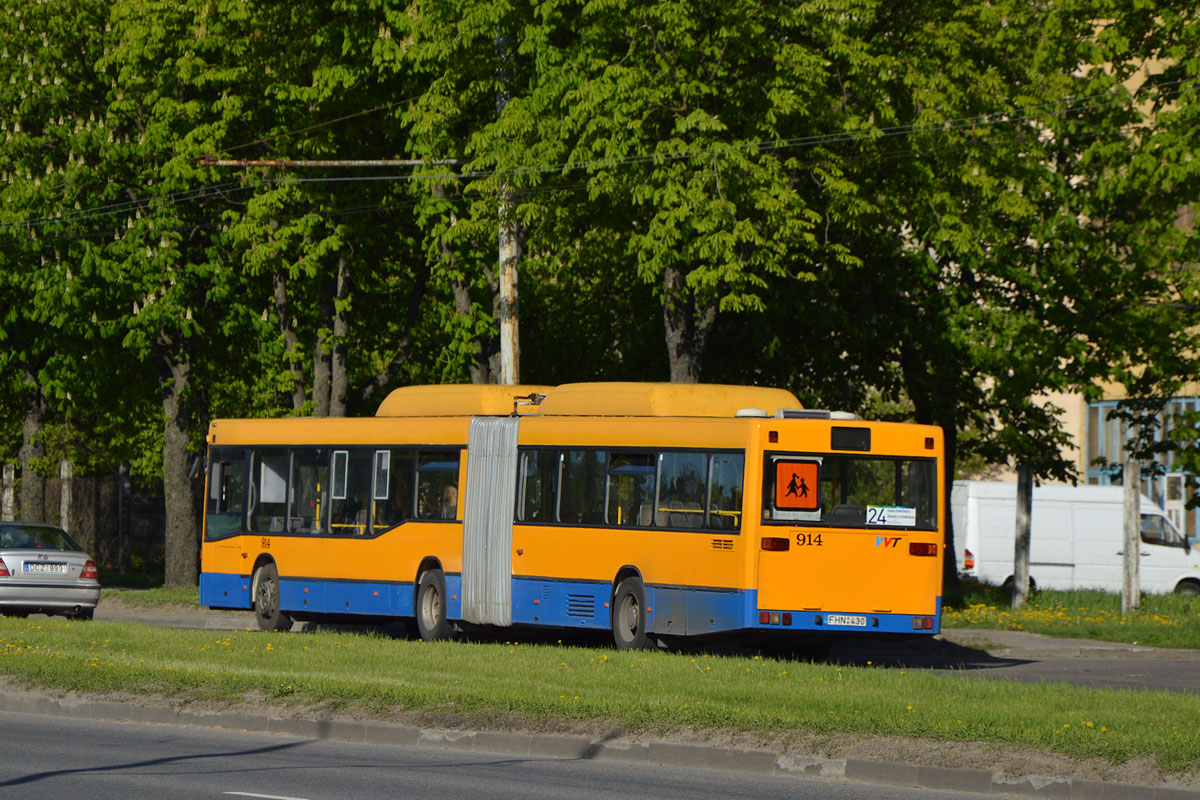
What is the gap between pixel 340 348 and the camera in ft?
107

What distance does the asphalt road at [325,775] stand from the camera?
10781mm

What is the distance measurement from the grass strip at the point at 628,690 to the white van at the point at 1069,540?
22555 mm

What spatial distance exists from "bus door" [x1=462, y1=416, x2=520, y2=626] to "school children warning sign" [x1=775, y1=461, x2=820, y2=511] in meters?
4.23

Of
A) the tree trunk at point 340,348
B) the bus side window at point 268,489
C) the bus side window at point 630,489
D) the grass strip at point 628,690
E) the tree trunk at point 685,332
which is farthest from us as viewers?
the tree trunk at point 340,348

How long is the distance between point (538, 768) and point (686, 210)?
519 inches

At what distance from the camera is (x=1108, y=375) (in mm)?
28797

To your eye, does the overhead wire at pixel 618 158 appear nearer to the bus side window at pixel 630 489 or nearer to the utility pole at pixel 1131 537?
the bus side window at pixel 630 489

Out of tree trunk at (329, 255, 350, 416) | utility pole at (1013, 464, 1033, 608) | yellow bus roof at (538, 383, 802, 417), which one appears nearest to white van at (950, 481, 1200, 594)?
utility pole at (1013, 464, 1033, 608)

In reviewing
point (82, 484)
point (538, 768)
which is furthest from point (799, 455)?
point (82, 484)

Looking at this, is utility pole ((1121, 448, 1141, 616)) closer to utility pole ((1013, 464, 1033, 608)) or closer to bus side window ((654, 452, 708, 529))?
utility pole ((1013, 464, 1033, 608))

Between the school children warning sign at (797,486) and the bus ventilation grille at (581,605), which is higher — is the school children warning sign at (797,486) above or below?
above

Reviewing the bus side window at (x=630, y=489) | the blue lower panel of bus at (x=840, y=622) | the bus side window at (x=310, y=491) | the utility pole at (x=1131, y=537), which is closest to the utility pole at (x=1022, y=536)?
the utility pole at (x=1131, y=537)

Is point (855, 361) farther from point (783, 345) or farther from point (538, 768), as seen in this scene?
point (538, 768)

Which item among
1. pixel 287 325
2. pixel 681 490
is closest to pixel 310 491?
pixel 681 490
